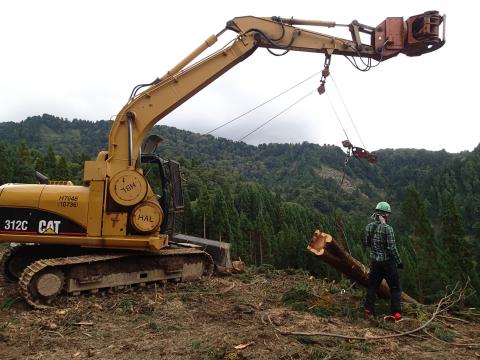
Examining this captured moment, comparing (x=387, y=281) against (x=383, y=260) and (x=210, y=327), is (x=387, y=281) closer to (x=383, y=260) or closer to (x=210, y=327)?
(x=383, y=260)

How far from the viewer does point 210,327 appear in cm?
646

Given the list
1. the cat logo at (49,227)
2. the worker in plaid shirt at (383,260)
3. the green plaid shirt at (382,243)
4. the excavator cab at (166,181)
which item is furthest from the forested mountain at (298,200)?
the cat logo at (49,227)

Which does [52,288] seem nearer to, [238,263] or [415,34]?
→ [238,263]

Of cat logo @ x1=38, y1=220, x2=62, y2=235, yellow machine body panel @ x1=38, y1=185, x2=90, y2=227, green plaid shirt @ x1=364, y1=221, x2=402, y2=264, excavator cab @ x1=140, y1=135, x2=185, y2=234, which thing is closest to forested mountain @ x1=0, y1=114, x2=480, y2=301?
excavator cab @ x1=140, y1=135, x2=185, y2=234

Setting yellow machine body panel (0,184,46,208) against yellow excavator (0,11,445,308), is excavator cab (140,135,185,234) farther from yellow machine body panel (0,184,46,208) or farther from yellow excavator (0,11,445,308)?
yellow machine body panel (0,184,46,208)

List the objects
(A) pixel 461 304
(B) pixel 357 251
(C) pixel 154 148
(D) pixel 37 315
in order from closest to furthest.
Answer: (D) pixel 37 315 → (A) pixel 461 304 → (C) pixel 154 148 → (B) pixel 357 251

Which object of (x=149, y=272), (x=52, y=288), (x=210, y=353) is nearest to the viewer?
(x=210, y=353)

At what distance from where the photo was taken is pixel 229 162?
648ft

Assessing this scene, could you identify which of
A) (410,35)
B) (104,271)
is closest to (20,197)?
(104,271)

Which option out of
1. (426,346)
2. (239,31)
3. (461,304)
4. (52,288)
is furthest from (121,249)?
(461,304)

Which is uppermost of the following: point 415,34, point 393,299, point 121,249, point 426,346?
point 415,34

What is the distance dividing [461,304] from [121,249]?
6410mm

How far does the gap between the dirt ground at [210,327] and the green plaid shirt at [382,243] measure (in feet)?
3.21

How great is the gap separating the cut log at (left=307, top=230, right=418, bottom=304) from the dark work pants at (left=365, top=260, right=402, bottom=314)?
76 cm
